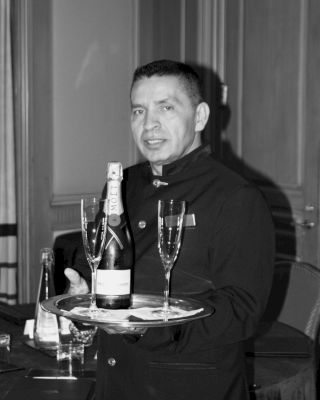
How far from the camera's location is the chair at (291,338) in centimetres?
181

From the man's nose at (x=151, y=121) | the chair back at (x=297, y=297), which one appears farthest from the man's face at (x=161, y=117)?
the chair back at (x=297, y=297)

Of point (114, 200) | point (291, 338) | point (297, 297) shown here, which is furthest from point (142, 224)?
point (297, 297)

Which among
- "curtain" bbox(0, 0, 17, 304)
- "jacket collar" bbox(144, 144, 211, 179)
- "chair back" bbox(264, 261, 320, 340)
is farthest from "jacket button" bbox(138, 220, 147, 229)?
"curtain" bbox(0, 0, 17, 304)

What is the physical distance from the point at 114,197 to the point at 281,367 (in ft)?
2.15

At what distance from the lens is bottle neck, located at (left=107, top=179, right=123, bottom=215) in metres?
1.62

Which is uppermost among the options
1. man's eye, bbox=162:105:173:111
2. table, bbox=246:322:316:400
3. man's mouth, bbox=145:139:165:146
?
man's eye, bbox=162:105:173:111

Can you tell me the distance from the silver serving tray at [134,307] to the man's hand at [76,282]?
46 mm

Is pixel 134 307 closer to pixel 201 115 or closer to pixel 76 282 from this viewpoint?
pixel 76 282

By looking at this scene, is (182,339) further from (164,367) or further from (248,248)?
(248,248)

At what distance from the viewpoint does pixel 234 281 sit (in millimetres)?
1470

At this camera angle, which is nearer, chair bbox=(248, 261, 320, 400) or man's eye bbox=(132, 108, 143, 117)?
man's eye bbox=(132, 108, 143, 117)

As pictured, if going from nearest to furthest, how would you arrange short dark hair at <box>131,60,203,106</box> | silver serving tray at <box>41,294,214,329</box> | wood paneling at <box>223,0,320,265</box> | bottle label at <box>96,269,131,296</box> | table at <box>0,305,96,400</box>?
silver serving tray at <box>41,294,214,329</box>, bottle label at <box>96,269,131,296</box>, short dark hair at <box>131,60,203,106</box>, table at <box>0,305,96,400</box>, wood paneling at <box>223,0,320,265</box>

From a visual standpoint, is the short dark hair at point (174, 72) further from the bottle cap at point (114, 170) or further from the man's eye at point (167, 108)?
the bottle cap at point (114, 170)

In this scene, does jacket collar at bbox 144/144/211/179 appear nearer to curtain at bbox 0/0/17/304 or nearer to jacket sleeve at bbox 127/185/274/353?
jacket sleeve at bbox 127/185/274/353
